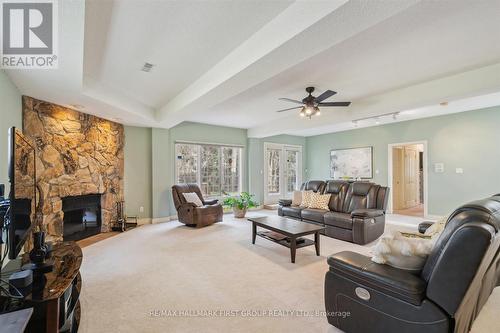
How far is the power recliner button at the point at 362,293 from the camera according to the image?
160 cm

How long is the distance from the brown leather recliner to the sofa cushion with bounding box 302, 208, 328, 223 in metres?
1.94

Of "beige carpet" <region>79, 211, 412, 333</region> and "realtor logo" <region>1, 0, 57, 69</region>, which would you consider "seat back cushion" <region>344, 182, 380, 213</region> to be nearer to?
"beige carpet" <region>79, 211, 412, 333</region>

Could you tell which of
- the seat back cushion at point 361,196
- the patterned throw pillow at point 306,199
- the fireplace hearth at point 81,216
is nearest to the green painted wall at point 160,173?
the fireplace hearth at point 81,216

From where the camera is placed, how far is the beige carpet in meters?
1.92

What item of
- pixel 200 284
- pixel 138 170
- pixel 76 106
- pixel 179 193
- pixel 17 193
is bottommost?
pixel 200 284

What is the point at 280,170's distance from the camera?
26.6ft

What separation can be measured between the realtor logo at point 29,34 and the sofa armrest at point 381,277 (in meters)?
2.75

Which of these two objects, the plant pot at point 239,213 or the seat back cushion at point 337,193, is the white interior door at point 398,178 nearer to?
the seat back cushion at point 337,193

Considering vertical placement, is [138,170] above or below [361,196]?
above

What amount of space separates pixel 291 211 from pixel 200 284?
9.53 ft

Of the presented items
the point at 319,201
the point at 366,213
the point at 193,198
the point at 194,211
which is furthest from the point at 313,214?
the point at 193,198

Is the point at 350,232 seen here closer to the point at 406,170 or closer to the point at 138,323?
the point at 138,323

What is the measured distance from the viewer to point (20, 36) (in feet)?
6.52

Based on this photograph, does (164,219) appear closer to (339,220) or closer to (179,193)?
(179,193)
